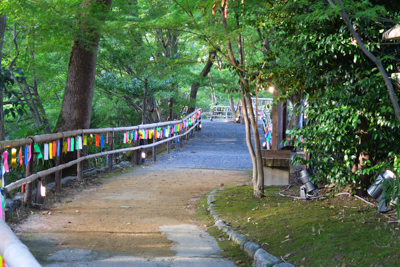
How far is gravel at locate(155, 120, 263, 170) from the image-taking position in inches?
459

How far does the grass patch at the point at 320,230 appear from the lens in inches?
135

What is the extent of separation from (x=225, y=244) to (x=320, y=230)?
1158 mm

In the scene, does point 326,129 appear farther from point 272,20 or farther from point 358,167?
point 272,20

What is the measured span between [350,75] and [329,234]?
2.51 metres

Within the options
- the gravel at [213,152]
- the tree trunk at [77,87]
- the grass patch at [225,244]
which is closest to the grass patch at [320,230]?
the grass patch at [225,244]

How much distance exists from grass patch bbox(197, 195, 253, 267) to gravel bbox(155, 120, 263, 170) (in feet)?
16.7

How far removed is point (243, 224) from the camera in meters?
5.29

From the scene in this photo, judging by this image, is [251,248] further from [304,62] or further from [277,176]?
[277,176]

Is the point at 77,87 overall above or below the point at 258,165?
above

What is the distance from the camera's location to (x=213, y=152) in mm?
14945

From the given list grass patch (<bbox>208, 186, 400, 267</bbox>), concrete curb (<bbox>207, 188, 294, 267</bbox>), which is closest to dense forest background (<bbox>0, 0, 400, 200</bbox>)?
grass patch (<bbox>208, 186, 400, 267</bbox>)

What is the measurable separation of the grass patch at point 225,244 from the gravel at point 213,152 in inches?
201

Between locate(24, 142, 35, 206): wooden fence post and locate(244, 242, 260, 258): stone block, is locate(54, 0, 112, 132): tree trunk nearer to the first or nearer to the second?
locate(24, 142, 35, 206): wooden fence post

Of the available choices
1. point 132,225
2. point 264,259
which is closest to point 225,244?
point 264,259
